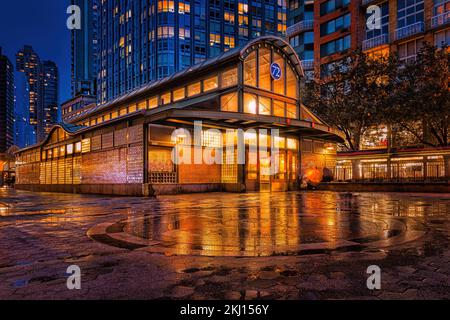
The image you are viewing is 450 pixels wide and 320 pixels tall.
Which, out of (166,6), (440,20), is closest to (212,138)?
(440,20)

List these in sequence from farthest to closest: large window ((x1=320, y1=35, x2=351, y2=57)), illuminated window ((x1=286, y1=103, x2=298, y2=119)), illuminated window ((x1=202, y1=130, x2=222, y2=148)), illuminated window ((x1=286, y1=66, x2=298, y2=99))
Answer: large window ((x1=320, y1=35, x2=351, y2=57)) → illuminated window ((x1=286, y1=66, x2=298, y2=99)) → illuminated window ((x1=286, y1=103, x2=298, y2=119)) → illuminated window ((x1=202, y1=130, x2=222, y2=148))

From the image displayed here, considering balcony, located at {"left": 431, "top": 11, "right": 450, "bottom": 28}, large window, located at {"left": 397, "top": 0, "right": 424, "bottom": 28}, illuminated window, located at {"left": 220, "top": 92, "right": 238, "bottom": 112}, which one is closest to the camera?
illuminated window, located at {"left": 220, "top": 92, "right": 238, "bottom": 112}

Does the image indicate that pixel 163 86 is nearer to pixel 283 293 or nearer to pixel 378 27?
pixel 283 293

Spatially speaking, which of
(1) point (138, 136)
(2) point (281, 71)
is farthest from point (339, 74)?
(1) point (138, 136)

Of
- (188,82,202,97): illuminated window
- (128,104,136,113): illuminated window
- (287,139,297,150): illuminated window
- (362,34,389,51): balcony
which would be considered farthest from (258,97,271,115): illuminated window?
(362,34,389,51): balcony

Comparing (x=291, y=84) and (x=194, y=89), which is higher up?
(x=291, y=84)

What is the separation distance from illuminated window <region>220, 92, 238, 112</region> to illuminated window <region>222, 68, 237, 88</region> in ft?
2.64

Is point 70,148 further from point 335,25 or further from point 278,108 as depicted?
point 335,25

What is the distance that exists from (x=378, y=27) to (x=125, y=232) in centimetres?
4276

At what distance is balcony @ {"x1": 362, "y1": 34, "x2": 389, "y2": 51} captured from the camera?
38.9 meters

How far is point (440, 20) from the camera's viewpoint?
34.3 metres

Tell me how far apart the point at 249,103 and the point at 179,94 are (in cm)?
648

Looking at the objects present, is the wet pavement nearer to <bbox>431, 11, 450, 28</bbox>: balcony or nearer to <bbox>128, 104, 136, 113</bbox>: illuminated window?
<bbox>128, 104, 136, 113</bbox>: illuminated window

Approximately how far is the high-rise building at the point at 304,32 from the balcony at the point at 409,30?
13.1 meters
